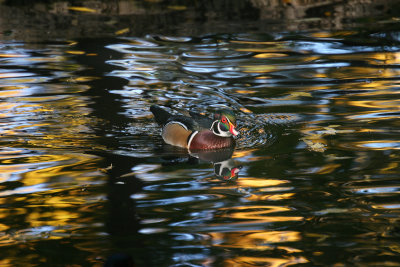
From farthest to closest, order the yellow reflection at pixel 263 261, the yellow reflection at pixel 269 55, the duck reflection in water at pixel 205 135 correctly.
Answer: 1. the yellow reflection at pixel 269 55
2. the duck reflection in water at pixel 205 135
3. the yellow reflection at pixel 263 261

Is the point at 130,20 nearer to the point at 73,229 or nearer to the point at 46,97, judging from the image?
the point at 46,97

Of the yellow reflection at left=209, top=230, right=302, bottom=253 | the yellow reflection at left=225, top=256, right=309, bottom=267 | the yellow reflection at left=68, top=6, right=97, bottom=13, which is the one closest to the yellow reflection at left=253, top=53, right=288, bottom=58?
the yellow reflection at left=68, top=6, right=97, bottom=13

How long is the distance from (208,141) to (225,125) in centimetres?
29

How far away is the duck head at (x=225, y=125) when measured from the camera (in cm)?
838

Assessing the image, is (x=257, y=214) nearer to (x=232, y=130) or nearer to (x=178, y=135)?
(x=232, y=130)

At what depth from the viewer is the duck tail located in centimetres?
916

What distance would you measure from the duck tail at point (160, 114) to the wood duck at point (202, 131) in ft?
0.84

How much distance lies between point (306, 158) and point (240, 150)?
3.23 feet

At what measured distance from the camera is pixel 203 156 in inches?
324

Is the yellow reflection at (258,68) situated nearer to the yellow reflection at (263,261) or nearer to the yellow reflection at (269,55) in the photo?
the yellow reflection at (269,55)

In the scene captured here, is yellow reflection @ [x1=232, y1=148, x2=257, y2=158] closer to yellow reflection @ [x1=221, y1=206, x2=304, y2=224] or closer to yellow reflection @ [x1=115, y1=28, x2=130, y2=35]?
yellow reflection @ [x1=221, y1=206, x2=304, y2=224]

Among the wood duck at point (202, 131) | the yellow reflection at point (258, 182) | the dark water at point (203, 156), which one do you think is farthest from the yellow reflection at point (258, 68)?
the yellow reflection at point (258, 182)

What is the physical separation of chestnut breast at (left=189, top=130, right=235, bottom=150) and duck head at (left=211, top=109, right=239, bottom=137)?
2.2 inches

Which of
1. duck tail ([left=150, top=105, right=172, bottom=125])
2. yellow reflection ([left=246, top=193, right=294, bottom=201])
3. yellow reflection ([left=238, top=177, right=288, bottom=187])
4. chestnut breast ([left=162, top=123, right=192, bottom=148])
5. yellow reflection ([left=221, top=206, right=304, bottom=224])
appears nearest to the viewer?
yellow reflection ([left=221, top=206, right=304, bottom=224])
